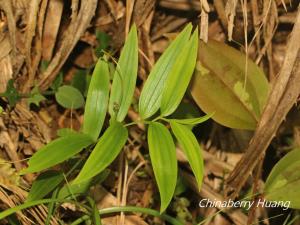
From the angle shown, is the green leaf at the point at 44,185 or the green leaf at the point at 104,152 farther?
the green leaf at the point at 44,185

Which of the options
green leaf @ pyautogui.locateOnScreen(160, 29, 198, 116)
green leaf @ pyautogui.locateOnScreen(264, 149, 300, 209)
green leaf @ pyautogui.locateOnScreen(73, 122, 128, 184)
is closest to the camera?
green leaf @ pyautogui.locateOnScreen(73, 122, 128, 184)

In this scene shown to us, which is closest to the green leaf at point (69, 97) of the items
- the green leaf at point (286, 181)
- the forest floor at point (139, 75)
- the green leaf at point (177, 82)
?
the forest floor at point (139, 75)

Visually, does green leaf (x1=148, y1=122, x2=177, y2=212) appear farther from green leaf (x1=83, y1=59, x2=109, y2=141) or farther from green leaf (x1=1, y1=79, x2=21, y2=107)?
green leaf (x1=1, y1=79, x2=21, y2=107)

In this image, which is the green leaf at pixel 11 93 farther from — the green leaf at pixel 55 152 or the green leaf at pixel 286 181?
the green leaf at pixel 286 181

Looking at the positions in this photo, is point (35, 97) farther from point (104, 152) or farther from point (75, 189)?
point (104, 152)

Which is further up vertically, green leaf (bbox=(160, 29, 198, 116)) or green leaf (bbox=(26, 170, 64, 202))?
green leaf (bbox=(160, 29, 198, 116))
